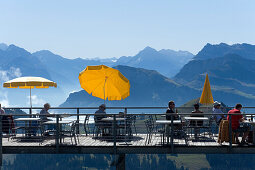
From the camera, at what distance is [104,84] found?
14594mm

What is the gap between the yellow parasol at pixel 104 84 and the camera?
14.3 m

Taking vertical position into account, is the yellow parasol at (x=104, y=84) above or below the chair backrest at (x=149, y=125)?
above

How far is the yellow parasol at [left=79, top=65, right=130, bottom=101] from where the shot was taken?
14.3 meters

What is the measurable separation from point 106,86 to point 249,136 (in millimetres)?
5660

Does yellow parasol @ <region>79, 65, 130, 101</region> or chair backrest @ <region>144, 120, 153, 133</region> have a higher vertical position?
yellow parasol @ <region>79, 65, 130, 101</region>

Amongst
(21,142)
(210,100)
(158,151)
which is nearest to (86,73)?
(21,142)

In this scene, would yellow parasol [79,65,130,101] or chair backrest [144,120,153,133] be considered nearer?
chair backrest [144,120,153,133]

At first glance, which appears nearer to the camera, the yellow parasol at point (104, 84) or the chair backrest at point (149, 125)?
the chair backrest at point (149, 125)

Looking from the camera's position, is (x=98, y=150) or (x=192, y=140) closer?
(x=98, y=150)

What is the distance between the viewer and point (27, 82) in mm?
14750

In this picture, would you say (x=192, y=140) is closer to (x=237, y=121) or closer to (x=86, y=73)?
(x=237, y=121)

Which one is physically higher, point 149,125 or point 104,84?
point 104,84

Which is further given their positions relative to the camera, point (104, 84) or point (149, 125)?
point (104, 84)

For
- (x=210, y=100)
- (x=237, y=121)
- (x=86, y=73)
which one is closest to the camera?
(x=237, y=121)
